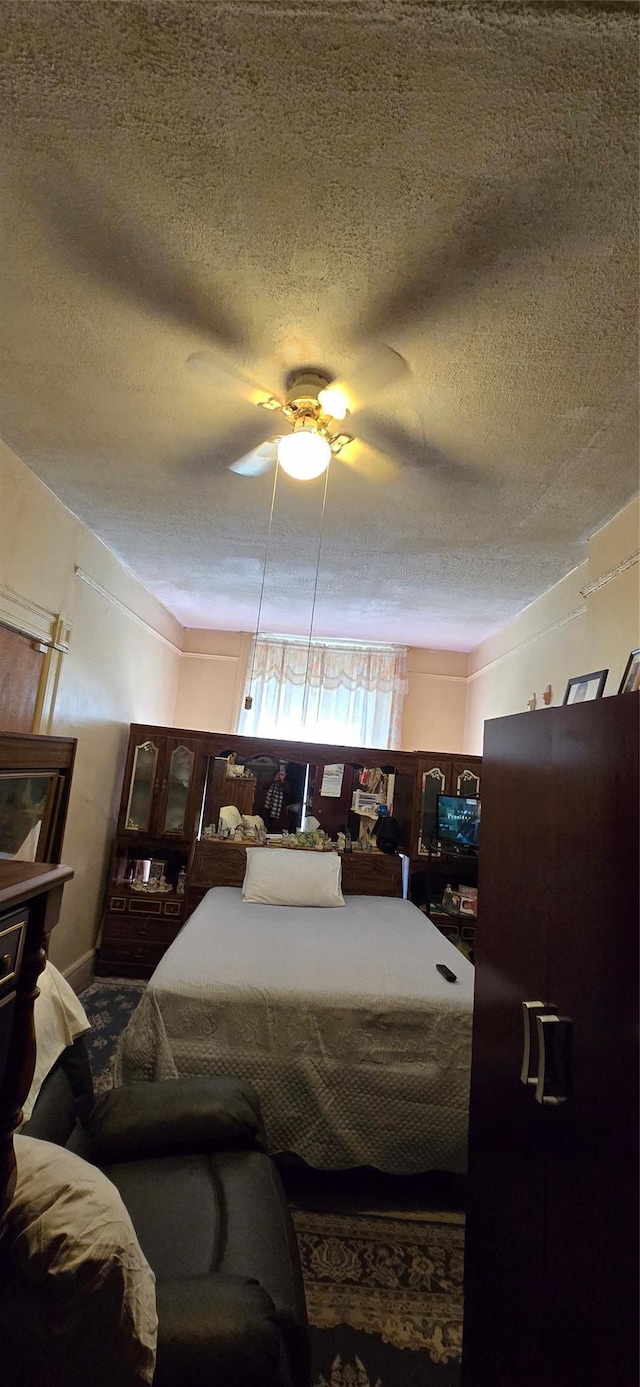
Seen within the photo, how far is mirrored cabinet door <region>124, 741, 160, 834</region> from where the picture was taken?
4.17m

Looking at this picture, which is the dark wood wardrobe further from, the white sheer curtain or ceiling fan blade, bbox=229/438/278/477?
the white sheer curtain

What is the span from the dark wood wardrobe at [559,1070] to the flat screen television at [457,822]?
2.59 m

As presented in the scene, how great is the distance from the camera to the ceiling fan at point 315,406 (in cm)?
159

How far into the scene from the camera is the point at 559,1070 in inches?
40.9

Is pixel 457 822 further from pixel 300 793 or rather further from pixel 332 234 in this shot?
pixel 332 234

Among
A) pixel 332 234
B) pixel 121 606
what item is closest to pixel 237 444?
pixel 332 234

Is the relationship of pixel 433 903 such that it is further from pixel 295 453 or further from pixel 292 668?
pixel 295 453

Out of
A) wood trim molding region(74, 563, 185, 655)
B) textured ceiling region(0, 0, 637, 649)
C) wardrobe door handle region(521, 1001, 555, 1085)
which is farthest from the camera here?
wood trim molding region(74, 563, 185, 655)

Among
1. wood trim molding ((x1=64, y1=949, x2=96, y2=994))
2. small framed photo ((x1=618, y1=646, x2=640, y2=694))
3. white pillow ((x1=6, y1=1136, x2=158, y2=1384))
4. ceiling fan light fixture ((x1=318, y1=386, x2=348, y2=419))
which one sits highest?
ceiling fan light fixture ((x1=318, y1=386, x2=348, y2=419))

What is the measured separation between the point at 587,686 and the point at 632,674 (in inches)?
20.9

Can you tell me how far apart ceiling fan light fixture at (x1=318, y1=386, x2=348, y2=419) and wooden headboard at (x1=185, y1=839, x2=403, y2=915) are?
286cm

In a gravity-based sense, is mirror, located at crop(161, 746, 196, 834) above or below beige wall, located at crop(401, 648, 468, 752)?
below

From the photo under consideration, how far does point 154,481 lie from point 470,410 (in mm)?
1502

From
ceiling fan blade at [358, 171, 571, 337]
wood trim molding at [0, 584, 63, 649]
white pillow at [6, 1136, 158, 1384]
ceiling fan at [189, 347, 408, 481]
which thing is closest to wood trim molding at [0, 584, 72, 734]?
wood trim molding at [0, 584, 63, 649]
